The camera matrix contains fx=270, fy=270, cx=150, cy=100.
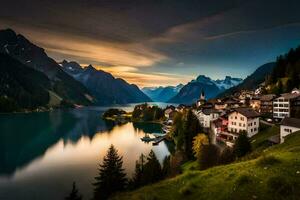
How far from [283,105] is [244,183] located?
251ft

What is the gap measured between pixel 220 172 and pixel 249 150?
28.8 meters

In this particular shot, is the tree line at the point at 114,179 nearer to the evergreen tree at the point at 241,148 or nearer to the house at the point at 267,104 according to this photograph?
the evergreen tree at the point at 241,148

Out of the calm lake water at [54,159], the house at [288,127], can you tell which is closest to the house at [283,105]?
the house at [288,127]

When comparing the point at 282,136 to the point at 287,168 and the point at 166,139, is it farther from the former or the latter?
the point at 166,139

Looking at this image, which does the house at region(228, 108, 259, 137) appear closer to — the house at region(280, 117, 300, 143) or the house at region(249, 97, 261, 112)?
the house at region(280, 117, 300, 143)

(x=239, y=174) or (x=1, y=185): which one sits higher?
(x=239, y=174)

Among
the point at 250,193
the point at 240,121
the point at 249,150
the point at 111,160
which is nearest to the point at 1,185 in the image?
the point at 111,160

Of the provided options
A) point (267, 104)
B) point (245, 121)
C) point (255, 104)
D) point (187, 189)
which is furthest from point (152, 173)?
point (255, 104)

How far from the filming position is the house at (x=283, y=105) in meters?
87.4

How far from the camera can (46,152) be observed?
9769 centimetres

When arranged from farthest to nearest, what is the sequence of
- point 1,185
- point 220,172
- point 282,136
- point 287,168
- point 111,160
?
point 1,185
point 282,136
point 111,160
point 220,172
point 287,168

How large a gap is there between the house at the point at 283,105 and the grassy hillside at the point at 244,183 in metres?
66.9

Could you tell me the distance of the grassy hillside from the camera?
1995cm

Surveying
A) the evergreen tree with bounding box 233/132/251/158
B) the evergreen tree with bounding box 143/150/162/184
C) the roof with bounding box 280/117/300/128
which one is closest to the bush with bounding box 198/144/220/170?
the evergreen tree with bounding box 233/132/251/158
